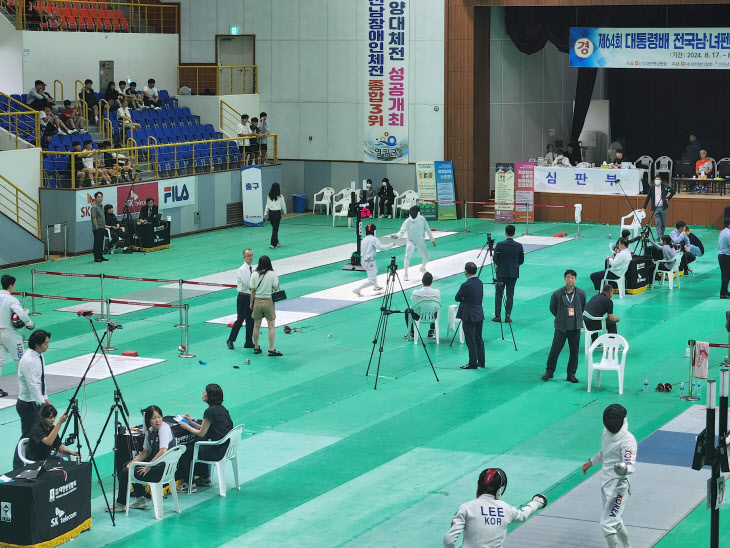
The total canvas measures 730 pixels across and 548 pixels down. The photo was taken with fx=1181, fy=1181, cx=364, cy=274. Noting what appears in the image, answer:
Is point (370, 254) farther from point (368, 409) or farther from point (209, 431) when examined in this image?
point (209, 431)

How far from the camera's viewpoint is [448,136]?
3819 cm

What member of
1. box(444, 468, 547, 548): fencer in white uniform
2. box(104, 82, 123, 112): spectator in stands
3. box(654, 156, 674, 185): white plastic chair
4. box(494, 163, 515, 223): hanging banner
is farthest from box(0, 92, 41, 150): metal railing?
box(444, 468, 547, 548): fencer in white uniform

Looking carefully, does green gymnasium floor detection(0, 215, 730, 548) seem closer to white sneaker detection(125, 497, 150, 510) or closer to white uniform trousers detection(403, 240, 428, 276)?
white sneaker detection(125, 497, 150, 510)

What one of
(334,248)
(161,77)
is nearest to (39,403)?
(334,248)

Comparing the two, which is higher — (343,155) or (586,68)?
(586,68)

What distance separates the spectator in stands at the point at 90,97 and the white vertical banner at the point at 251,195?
480cm

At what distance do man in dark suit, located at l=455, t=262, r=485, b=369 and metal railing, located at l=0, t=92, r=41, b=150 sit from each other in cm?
1680

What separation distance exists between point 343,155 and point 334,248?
878 cm

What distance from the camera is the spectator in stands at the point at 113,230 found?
3052 cm

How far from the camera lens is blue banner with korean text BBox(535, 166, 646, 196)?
35906 mm

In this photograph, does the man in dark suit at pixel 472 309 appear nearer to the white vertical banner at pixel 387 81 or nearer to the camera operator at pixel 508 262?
the camera operator at pixel 508 262

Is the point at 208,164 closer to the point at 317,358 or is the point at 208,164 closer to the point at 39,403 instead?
the point at 317,358

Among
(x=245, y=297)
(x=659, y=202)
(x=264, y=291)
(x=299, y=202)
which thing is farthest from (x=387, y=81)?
(x=264, y=291)

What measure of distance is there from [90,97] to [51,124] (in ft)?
12.2
